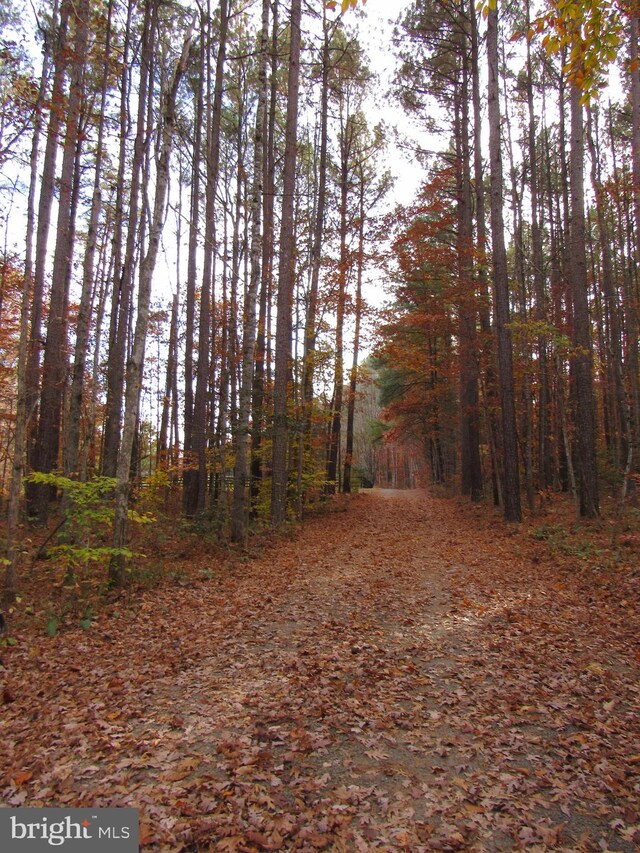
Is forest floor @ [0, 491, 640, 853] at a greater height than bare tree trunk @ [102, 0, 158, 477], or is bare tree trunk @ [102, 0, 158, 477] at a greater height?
bare tree trunk @ [102, 0, 158, 477]

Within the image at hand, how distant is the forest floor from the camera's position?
9.55ft

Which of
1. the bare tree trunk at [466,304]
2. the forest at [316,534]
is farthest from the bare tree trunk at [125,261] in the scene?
the bare tree trunk at [466,304]

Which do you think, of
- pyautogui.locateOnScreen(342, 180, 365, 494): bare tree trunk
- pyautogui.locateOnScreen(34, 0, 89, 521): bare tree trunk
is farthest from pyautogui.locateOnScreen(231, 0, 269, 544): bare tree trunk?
pyautogui.locateOnScreen(342, 180, 365, 494): bare tree trunk

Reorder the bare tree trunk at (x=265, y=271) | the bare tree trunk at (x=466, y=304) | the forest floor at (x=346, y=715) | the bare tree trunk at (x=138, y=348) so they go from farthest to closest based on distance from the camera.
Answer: the bare tree trunk at (x=466, y=304) < the bare tree trunk at (x=265, y=271) < the bare tree trunk at (x=138, y=348) < the forest floor at (x=346, y=715)

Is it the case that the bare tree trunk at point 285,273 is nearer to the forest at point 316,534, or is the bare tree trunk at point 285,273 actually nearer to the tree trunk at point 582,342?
the forest at point 316,534

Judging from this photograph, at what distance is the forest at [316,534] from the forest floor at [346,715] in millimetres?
27

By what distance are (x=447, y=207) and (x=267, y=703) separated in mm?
18796

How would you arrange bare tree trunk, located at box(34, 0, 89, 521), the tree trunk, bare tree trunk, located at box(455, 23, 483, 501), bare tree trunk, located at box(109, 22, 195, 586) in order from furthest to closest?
bare tree trunk, located at box(455, 23, 483, 501) → the tree trunk → bare tree trunk, located at box(34, 0, 89, 521) → bare tree trunk, located at box(109, 22, 195, 586)

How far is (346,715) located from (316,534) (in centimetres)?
Result: 935

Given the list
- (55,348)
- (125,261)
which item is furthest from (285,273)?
(55,348)

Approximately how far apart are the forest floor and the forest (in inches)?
1.0

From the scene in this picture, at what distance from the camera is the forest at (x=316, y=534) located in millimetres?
3273

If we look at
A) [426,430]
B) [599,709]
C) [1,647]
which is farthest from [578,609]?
[426,430]

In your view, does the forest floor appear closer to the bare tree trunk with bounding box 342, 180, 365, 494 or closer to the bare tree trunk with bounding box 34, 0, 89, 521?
the bare tree trunk with bounding box 34, 0, 89, 521
